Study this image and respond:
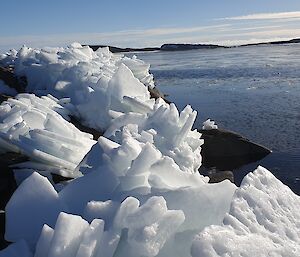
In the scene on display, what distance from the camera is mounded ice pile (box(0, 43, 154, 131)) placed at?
726cm

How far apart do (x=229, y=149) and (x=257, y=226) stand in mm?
Answer: 6380

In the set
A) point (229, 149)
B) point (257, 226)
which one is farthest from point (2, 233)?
point (229, 149)

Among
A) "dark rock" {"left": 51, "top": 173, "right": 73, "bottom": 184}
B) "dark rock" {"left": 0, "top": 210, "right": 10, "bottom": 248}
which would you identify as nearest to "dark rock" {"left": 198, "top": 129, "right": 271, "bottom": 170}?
"dark rock" {"left": 51, "top": 173, "right": 73, "bottom": 184}

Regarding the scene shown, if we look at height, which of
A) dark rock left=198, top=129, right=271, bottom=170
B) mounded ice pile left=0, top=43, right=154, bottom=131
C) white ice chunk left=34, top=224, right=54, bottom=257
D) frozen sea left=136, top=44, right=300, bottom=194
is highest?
white ice chunk left=34, top=224, right=54, bottom=257

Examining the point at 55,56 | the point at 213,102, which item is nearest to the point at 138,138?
the point at 55,56

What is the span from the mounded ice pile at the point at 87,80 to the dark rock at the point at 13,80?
163 mm

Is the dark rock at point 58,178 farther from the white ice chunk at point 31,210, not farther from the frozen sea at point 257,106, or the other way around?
the frozen sea at point 257,106

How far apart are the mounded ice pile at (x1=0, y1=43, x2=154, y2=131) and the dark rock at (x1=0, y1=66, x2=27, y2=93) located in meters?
0.16

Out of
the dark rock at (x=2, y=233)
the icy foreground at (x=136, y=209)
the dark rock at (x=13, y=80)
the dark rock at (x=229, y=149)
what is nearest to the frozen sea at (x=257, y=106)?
the dark rock at (x=229, y=149)

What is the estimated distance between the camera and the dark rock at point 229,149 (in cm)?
890

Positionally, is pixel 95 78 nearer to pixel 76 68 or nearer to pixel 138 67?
pixel 76 68

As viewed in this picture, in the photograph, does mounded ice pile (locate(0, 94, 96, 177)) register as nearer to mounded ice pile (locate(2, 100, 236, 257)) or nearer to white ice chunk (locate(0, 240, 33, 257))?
mounded ice pile (locate(2, 100, 236, 257))

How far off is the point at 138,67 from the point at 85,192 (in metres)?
7.32

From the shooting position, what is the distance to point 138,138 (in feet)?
16.0
